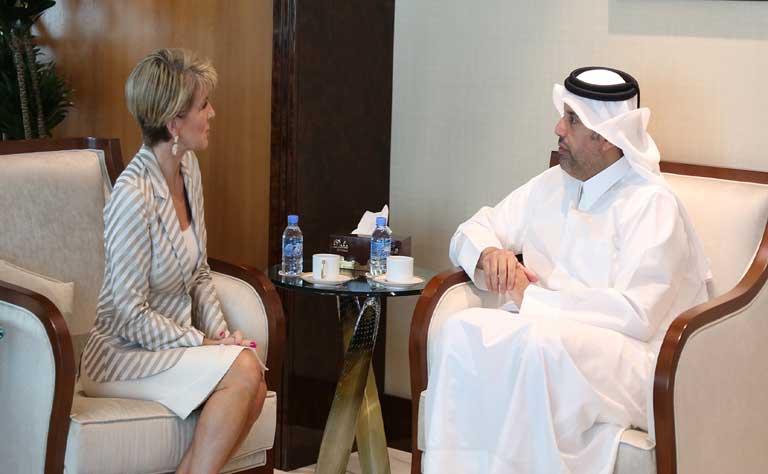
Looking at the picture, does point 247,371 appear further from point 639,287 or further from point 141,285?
point 639,287

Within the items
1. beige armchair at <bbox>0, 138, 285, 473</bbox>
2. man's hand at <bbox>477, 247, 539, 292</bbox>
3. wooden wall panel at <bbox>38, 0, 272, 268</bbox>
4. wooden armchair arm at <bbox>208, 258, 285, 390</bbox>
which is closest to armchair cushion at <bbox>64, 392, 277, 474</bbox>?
beige armchair at <bbox>0, 138, 285, 473</bbox>

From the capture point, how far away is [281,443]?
13.7 ft

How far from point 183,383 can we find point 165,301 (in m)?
0.33

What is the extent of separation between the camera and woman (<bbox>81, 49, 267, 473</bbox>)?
3043 mm

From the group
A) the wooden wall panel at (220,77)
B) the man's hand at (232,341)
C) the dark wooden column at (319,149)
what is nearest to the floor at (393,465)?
the dark wooden column at (319,149)

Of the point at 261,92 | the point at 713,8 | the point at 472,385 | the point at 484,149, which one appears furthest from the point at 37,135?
the point at 713,8

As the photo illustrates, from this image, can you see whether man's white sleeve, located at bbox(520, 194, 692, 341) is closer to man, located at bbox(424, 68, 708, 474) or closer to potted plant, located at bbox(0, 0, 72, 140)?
man, located at bbox(424, 68, 708, 474)

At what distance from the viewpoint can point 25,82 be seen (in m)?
4.16

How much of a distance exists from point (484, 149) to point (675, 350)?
5.45ft

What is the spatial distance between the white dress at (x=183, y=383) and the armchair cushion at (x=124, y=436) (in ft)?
0.11

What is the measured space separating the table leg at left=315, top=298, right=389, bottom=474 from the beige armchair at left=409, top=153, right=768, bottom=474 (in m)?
0.32

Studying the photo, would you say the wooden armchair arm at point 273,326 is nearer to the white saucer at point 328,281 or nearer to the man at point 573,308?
the white saucer at point 328,281

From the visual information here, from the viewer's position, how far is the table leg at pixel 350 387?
11.9ft

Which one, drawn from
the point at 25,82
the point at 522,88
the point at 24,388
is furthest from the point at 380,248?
the point at 25,82
